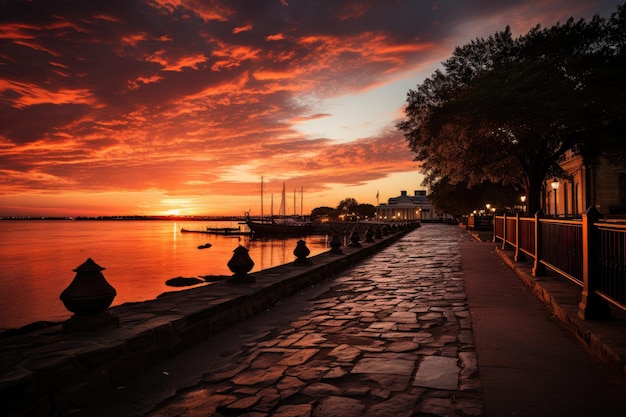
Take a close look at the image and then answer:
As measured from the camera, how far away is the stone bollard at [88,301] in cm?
437

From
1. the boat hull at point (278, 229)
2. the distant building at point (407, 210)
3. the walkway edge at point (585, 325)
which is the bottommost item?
the boat hull at point (278, 229)

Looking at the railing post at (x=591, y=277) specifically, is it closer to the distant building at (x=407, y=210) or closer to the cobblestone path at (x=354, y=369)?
the cobblestone path at (x=354, y=369)

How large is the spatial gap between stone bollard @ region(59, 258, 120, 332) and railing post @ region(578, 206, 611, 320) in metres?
5.50

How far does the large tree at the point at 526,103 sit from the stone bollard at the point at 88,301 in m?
18.9

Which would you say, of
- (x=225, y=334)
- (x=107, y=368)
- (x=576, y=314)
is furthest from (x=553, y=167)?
(x=107, y=368)

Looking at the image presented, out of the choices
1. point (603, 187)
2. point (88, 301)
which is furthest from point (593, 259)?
point (603, 187)

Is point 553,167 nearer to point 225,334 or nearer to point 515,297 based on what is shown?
point 515,297

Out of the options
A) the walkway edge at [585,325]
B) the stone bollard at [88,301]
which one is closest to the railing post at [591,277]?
the walkway edge at [585,325]

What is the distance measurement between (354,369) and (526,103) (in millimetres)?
18534

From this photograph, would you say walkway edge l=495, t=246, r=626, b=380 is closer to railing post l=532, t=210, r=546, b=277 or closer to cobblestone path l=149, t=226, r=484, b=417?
railing post l=532, t=210, r=546, b=277

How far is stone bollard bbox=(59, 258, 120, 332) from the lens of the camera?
4371 mm

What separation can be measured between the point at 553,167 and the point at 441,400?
100ft

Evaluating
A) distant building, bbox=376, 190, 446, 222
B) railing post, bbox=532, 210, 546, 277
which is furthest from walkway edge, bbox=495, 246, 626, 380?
distant building, bbox=376, 190, 446, 222

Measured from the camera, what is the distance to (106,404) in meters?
3.54
